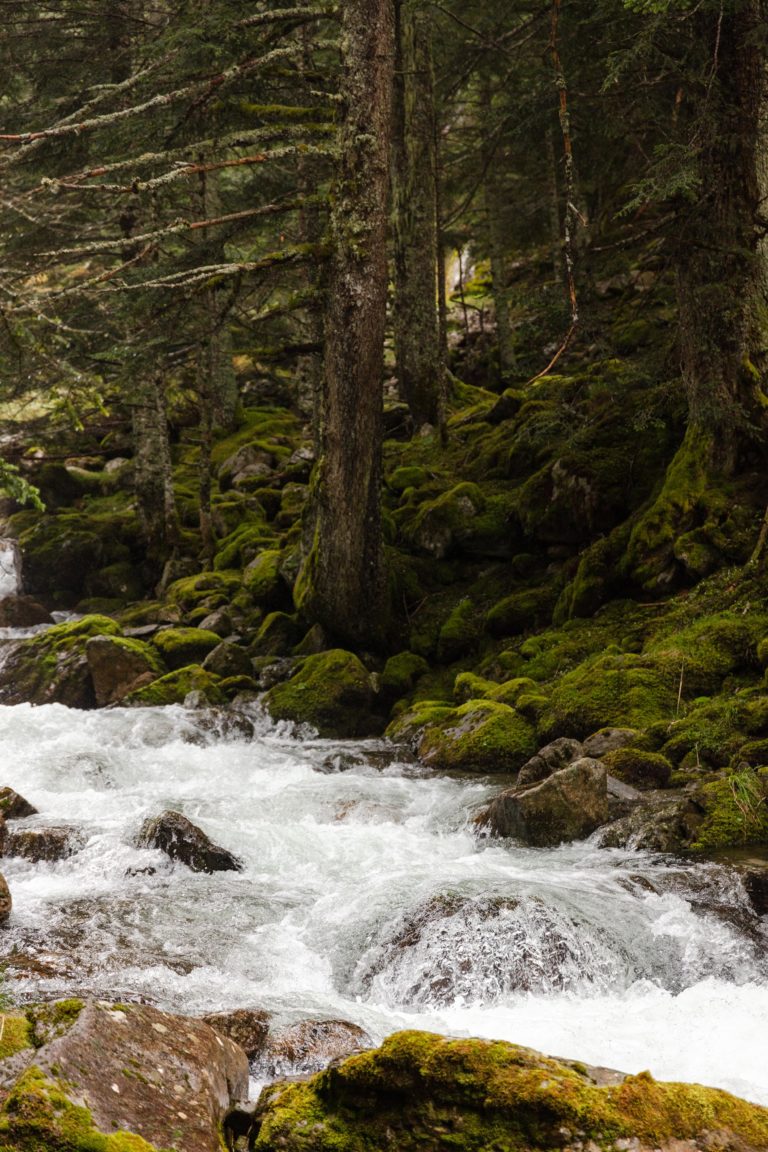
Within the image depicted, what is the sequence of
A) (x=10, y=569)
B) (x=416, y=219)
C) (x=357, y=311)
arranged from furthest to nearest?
(x=10, y=569) → (x=416, y=219) → (x=357, y=311)

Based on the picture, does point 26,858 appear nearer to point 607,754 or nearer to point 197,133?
point 607,754

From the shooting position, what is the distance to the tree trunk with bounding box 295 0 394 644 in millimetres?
11430

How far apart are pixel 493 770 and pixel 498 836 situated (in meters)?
2.02

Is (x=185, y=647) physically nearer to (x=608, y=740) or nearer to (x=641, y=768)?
(x=608, y=740)

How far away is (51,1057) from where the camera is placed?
2971 mm

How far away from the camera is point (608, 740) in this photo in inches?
336

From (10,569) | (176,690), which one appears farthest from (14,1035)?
(10,569)

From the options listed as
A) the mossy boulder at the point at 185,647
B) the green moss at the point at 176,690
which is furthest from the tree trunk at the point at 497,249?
the green moss at the point at 176,690

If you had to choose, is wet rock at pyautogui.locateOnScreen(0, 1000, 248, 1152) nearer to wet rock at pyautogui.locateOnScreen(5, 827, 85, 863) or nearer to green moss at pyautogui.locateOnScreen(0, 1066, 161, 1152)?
green moss at pyautogui.locateOnScreen(0, 1066, 161, 1152)

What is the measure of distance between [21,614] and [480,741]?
37.4ft

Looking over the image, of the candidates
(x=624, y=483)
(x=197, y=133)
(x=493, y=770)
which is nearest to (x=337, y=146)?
(x=197, y=133)

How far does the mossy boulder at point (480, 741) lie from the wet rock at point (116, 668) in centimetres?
486

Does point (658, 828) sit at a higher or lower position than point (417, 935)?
higher

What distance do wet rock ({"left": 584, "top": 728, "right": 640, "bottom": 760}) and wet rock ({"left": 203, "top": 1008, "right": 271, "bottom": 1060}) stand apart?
4590mm
